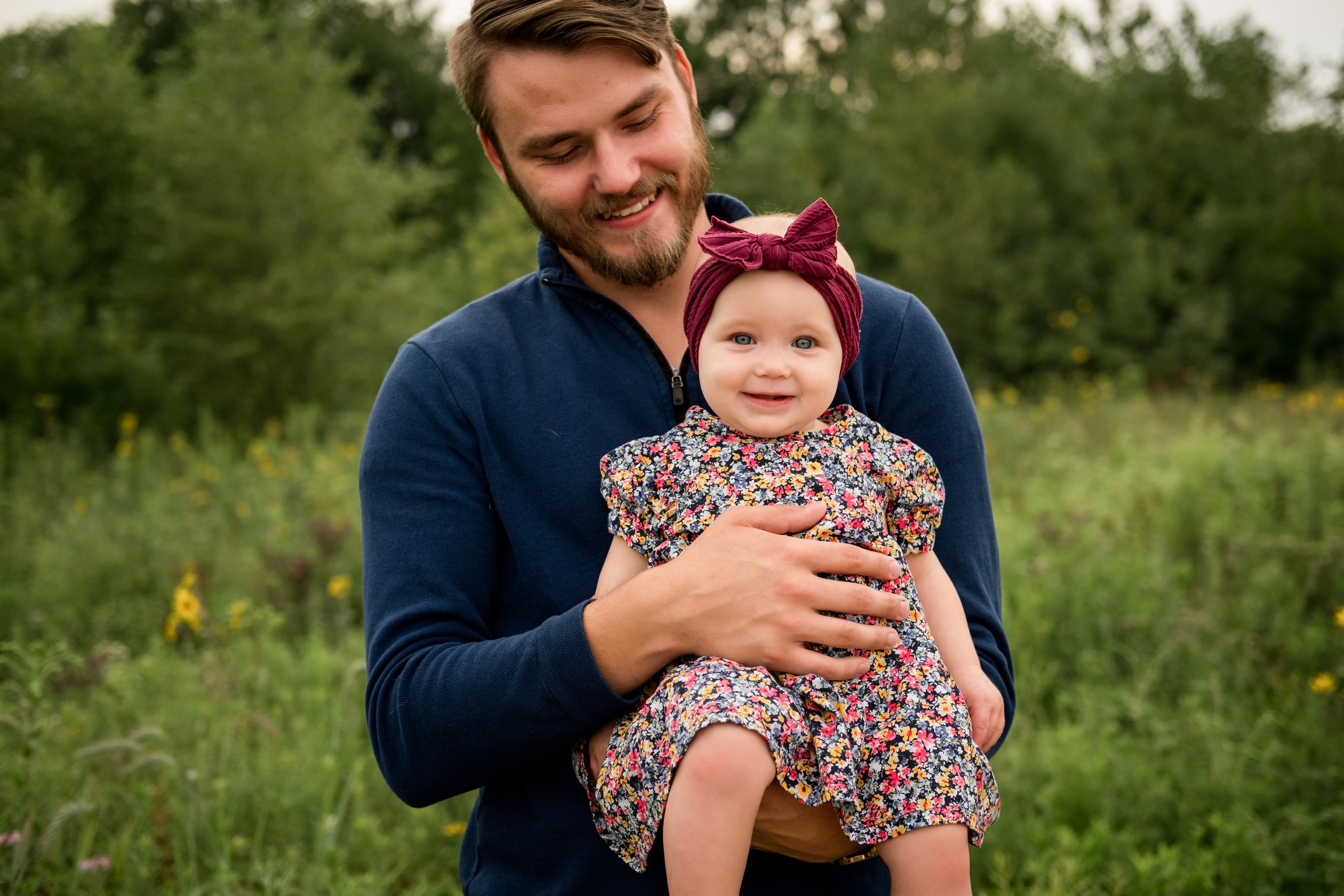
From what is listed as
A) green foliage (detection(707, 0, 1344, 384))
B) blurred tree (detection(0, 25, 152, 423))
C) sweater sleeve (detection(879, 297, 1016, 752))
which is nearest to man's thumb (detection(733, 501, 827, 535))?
sweater sleeve (detection(879, 297, 1016, 752))

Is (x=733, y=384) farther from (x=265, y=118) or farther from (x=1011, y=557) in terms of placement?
(x=265, y=118)

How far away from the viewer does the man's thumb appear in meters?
1.51

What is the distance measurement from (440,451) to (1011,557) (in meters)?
3.70

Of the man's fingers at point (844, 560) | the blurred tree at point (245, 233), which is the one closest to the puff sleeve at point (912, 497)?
the man's fingers at point (844, 560)

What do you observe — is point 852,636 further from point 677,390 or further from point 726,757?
point 677,390

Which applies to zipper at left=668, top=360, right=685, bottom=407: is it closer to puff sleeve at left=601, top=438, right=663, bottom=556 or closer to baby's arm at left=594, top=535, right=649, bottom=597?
puff sleeve at left=601, top=438, right=663, bottom=556

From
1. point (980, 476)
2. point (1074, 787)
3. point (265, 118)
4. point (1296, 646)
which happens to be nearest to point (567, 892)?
point (980, 476)

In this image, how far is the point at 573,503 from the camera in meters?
1.66

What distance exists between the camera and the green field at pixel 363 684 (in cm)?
258

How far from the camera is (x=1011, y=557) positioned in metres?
4.68

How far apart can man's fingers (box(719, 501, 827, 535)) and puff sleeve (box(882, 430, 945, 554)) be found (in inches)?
6.7

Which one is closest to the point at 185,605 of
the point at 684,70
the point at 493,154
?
the point at 493,154

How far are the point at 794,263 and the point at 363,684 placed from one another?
265 cm

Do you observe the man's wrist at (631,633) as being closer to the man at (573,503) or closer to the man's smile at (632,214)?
the man at (573,503)
